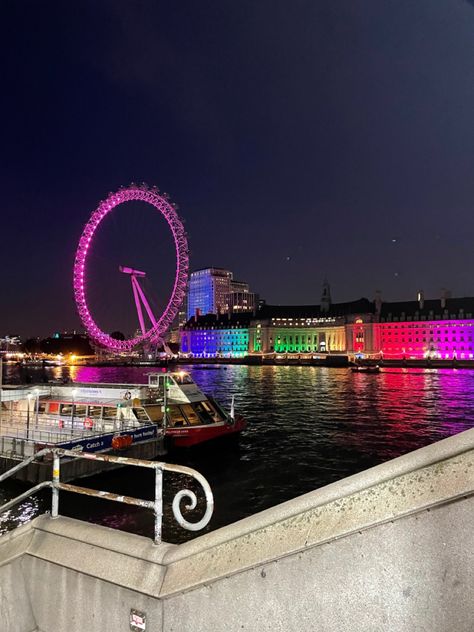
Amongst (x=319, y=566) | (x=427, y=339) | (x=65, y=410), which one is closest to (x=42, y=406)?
(x=65, y=410)

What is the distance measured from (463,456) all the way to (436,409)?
52.3 m

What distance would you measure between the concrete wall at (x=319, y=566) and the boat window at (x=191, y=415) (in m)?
27.0

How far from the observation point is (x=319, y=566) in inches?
122

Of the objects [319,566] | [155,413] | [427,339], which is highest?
[427,339]

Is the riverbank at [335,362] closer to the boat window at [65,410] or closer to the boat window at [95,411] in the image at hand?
the boat window at [95,411]

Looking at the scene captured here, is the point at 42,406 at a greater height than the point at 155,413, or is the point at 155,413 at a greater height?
the point at 42,406

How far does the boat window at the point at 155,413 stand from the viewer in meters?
30.2

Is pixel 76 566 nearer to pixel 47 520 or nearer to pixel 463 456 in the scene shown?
pixel 47 520

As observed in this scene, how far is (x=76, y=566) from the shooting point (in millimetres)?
4176

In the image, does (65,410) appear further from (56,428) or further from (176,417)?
(176,417)

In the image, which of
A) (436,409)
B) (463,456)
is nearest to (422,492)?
(463,456)

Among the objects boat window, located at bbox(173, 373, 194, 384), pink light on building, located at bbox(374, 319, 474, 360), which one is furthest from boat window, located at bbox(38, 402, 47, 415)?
pink light on building, located at bbox(374, 319, 474, 360)

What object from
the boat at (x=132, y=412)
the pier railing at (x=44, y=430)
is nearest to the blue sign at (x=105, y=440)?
the boat at (x=132, y=412)

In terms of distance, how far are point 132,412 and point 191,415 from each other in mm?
3754
